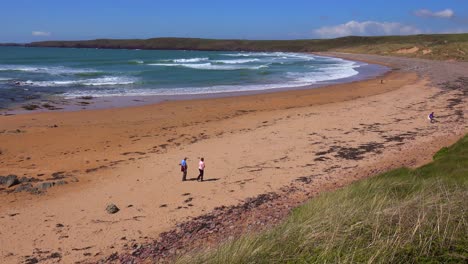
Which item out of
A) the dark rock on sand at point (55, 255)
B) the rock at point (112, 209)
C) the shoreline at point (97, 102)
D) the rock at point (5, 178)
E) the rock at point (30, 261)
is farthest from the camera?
the shoreline at point (97, 102)

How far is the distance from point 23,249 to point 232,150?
7391 mm

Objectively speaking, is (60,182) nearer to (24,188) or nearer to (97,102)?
(24,188)

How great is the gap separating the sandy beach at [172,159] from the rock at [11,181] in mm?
280

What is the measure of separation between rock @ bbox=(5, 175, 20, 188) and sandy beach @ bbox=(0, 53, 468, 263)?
0.28 m

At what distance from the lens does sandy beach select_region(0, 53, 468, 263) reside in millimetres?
8293

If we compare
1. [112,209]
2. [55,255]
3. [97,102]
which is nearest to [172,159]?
[112,209]

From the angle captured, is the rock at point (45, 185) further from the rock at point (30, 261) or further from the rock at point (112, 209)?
the rock at point (30, 261)

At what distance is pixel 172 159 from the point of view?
42.4 feet

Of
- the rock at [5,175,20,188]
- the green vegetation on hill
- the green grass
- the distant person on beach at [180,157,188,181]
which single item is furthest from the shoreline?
the green vegetation on hill

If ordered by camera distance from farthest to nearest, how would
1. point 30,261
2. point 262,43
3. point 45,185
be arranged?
point 262,43, point 45,185, point 30,261

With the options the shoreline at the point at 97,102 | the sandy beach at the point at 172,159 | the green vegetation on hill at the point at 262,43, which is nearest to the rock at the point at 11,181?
the sandy beach at the point at 172,159

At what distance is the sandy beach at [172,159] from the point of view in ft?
27.2

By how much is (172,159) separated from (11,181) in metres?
4.29

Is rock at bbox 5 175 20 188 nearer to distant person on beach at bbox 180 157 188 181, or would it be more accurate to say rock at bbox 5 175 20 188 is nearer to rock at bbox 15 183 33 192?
rock at bbox 15 183 33 192
